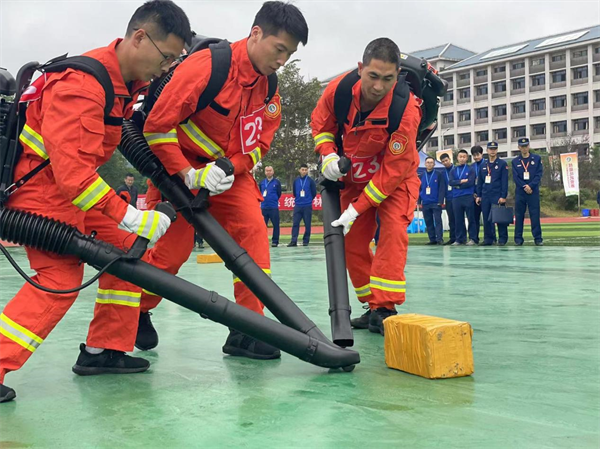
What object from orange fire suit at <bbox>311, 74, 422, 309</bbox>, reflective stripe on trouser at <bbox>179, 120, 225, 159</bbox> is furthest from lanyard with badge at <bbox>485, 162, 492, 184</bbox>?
reflective stripe on trouser at <bbox>179, 120, 225, 159</bbox>

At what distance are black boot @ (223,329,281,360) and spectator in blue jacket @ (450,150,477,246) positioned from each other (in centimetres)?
1157

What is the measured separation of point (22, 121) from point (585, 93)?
76458 mm

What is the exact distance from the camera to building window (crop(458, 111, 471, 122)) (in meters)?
84.4

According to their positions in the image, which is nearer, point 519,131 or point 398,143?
point 398,143

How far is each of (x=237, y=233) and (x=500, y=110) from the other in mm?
81904

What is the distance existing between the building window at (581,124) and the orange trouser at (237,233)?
7455 cm

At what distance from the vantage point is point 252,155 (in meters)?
4.02

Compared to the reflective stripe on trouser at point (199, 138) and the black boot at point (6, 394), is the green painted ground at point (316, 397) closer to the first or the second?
the black boot at point (6, 394)

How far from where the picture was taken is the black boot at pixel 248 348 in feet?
12.5

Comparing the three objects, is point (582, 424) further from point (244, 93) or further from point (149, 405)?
point (244, 93)

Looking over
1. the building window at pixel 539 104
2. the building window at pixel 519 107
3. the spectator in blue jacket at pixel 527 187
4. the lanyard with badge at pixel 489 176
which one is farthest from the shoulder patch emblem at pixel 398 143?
the building window at pixel 519 107

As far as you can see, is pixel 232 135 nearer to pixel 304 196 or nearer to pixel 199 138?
pixel 199 138

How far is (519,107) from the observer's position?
7906 cm

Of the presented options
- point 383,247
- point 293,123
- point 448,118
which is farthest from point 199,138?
point 448,118
